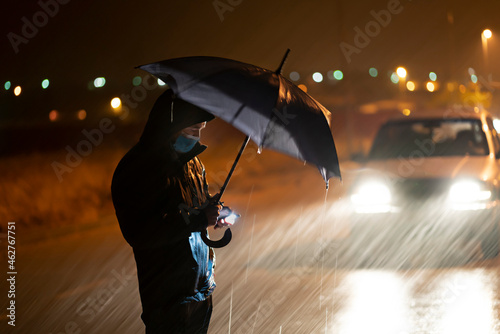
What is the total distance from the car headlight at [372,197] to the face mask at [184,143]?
6045 millimetres

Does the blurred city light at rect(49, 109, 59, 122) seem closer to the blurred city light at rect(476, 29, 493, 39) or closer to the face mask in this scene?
the blurred city light at rect(476, 29, 493, 39)

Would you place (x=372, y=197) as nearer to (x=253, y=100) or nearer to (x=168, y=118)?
(x=253, y=100)

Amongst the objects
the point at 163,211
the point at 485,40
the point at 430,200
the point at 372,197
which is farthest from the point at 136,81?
the point at 163,211

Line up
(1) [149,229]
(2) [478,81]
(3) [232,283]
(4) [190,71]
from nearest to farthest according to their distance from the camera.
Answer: (1) [149,229] < (4) [190,71] < (3) [232,283] < (2) [478,81]

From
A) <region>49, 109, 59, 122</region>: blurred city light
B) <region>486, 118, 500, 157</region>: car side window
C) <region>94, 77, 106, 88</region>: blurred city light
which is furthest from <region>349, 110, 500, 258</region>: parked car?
<region>94, 77, 106, 88</region>: blurred city light

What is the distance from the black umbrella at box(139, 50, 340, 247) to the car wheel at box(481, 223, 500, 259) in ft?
20.0

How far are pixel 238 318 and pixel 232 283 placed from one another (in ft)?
5.22

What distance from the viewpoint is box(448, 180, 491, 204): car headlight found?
9.03 meters

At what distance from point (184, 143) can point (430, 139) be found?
7.84 metres

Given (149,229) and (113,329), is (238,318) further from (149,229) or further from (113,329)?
(149,229)

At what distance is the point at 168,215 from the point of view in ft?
10.5

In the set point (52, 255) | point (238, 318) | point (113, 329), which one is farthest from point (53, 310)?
point (52, 255)

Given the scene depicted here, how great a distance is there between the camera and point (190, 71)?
11.2ft

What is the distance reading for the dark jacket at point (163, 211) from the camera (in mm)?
3174
